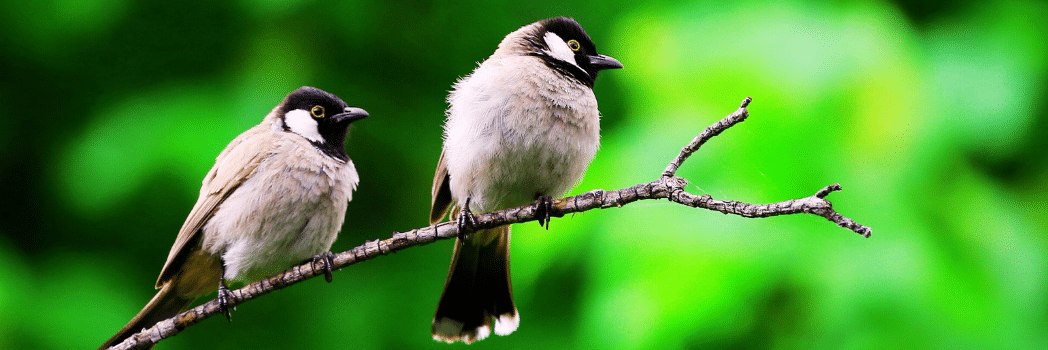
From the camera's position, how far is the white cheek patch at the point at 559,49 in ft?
8.78

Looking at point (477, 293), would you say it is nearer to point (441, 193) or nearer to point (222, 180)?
point (441, 193)

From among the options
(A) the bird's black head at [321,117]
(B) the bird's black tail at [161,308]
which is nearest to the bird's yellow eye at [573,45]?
(A) the bird's black head at [321,117]

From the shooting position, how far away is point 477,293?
108 inches

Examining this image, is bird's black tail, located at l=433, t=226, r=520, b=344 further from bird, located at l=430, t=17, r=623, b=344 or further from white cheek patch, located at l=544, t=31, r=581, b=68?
white cheek patch, located at l=544, t=31, r=581, b=68

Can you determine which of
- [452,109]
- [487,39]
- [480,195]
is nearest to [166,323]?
[480,195]

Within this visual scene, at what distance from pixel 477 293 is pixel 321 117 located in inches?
34.3

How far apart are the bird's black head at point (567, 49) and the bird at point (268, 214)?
0.76 metres

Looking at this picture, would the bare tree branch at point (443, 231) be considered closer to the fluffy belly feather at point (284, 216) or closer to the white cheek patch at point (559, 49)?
the fluffy belly feather at point (284, 216)

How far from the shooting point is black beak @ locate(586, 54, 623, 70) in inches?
99.7

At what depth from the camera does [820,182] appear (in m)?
3.13

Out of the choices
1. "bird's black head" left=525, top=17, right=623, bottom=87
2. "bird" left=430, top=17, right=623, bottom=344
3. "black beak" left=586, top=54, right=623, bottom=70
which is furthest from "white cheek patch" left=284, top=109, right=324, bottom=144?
"black beak" left=586, top=54, right=623, bottom=70

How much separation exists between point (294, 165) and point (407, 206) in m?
1.61

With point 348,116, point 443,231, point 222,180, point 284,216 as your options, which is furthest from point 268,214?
point 443,231

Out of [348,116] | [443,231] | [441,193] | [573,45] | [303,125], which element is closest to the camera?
[443,231]
